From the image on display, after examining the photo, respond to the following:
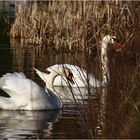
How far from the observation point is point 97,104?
7.23 m

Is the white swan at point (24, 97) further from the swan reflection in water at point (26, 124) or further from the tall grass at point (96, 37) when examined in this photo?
the tall grass at point (96, 37)

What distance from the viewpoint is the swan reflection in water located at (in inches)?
341

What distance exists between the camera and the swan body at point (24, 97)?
1126 cm

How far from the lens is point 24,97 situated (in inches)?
451

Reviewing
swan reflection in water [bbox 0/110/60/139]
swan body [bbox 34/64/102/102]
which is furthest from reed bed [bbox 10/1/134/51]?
swan reflection in water [bbox 0/110/60/139]

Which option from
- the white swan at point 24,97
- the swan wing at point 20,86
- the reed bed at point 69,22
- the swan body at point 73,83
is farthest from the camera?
the reed bed at point 69,22

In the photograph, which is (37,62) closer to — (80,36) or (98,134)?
(80,36)

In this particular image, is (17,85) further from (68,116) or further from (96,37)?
(96,37)

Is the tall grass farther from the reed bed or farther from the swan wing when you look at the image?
the swan wing

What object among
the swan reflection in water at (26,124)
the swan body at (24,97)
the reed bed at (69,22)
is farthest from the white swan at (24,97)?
the reed bed at (69,22)

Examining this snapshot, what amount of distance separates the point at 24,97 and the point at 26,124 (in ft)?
6.29

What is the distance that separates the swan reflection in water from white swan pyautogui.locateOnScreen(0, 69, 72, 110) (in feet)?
0.54

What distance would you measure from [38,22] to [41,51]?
1.35m

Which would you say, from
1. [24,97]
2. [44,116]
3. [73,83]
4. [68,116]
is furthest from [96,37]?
[68,116]
